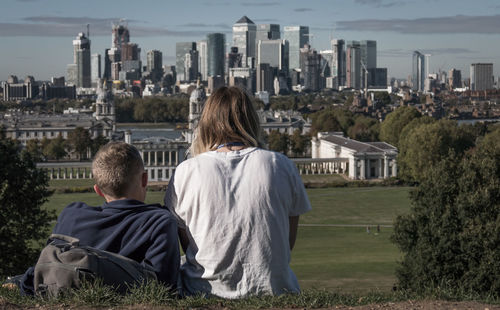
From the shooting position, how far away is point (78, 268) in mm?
4398

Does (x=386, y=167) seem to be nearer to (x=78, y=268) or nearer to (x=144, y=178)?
(x=144, y=178)

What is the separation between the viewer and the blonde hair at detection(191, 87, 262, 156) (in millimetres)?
4688

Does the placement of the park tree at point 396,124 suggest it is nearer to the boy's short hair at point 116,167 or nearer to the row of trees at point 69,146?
the row of trees at point 69,146

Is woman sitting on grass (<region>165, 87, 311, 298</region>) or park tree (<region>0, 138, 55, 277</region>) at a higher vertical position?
woman sitting on grass (<region>165, 87, 311, 298</region>)

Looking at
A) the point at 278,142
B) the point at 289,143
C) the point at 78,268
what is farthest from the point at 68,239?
the point at 289,143

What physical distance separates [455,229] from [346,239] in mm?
12211

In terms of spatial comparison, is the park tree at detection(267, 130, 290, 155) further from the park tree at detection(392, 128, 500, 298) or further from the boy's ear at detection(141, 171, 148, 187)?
the boy's ear at detection(141, 171, 148, 187)

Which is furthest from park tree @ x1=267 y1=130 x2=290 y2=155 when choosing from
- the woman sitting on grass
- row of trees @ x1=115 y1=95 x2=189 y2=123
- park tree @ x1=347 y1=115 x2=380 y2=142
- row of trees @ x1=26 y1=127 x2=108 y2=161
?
the woman sitting on grass

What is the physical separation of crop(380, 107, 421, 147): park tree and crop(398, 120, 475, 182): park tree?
13166 millimetres

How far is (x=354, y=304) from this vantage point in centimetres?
527

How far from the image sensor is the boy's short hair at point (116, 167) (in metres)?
4.49

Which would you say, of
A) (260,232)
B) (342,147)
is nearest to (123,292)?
(260,232)

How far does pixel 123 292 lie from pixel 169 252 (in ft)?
1.27

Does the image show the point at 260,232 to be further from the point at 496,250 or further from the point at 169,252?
the point at 496,250
